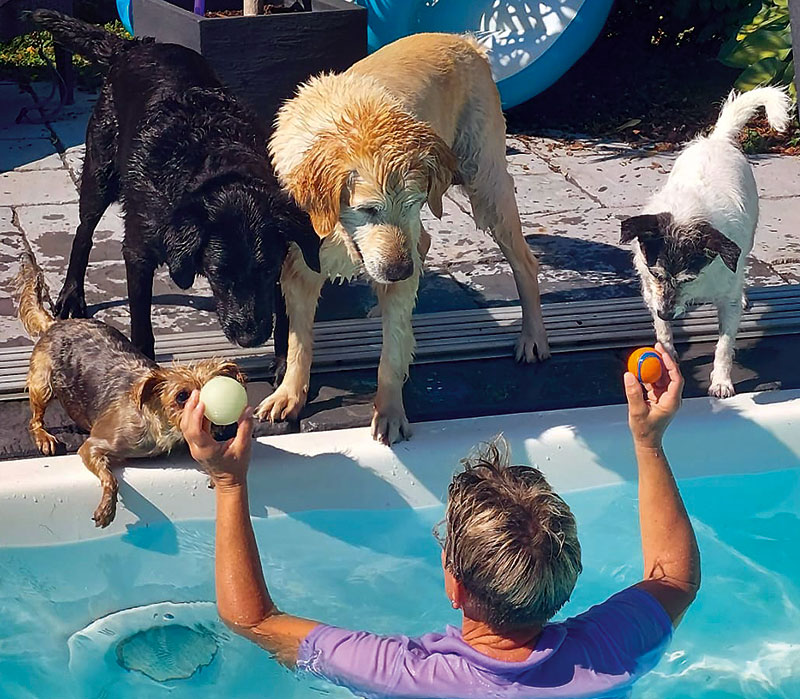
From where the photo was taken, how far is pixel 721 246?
187 inches

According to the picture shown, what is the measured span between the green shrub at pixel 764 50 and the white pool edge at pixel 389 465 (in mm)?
4385

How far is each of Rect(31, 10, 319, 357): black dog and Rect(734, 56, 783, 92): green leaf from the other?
5050 mm

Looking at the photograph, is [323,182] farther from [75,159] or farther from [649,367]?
[75,159]

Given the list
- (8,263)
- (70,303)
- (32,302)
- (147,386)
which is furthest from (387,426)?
(8,263)

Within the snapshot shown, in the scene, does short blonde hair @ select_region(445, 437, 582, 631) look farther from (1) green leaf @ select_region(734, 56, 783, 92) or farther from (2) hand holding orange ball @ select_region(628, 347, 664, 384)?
(1) green leaf @ select_region(734, 56, 783, 92)

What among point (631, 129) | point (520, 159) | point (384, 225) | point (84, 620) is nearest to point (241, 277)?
point (384, 225)

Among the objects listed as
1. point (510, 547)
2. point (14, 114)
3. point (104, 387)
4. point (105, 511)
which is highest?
point (510, 547)

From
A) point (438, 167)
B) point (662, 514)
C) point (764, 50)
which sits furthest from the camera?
point (764, 50)

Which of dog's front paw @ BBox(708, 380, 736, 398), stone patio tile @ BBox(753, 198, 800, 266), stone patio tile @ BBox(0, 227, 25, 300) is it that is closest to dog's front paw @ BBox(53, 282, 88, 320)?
stone patio tile @ BBox(0, 227, 25, 300)

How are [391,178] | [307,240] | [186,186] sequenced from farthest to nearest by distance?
[186,186]
[307,240]
[391,178]

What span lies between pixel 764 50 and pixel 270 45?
4.57 meters

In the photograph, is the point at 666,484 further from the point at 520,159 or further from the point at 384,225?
the point at 520,159

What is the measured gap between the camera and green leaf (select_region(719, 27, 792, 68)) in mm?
8844

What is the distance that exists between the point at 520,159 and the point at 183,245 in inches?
170
